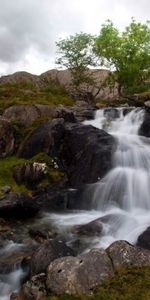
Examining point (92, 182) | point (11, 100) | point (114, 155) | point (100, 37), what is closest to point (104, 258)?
point (92, 182)

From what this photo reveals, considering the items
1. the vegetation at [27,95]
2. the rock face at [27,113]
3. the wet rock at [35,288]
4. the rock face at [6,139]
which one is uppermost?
the vegetation at [27,95]

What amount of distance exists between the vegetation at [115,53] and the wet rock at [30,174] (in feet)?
107

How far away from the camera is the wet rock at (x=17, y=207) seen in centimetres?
1814

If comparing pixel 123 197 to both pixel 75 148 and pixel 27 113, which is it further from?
pixel 27 113

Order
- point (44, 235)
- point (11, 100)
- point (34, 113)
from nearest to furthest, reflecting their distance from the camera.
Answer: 1. point (44, 235)
2. point (34, 113)
3. point (11, 100)

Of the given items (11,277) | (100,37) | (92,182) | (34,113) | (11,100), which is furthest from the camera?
(100,37)

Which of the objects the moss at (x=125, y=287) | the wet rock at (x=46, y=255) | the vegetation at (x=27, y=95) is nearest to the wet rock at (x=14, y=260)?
the wet rock at (x=46, y=255)

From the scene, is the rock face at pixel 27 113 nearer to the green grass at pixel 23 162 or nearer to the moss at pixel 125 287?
the green grass at pixel 23 162

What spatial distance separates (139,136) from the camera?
2800 cm

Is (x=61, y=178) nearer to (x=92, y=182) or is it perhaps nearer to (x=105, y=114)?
(x=92, y=182)

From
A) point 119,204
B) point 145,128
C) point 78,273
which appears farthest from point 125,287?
point 145,128

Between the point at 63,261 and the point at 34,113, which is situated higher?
the point at 34,113

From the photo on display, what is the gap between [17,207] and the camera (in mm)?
18203

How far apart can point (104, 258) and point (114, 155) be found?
12.5 metres
